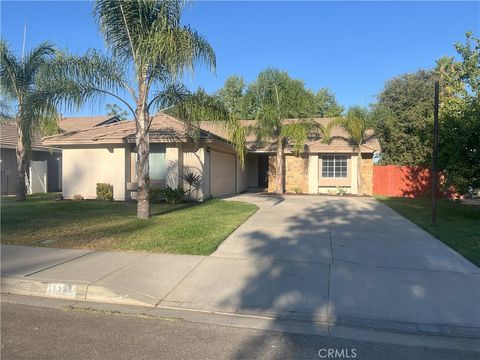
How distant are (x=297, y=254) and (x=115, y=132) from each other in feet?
44.6

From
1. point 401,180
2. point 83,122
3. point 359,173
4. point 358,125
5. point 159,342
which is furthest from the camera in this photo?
point 83,122

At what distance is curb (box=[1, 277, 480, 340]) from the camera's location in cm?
480

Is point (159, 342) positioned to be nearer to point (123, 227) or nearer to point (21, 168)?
point (123, 227)

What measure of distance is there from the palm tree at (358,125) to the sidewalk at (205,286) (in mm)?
15203

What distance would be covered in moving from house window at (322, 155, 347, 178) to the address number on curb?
1881 cm

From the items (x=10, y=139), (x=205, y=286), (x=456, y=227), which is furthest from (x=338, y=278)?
(x=10, y=139)

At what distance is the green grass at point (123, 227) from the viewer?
28.0 ft

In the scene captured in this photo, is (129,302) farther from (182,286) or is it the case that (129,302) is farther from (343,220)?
(343,220)

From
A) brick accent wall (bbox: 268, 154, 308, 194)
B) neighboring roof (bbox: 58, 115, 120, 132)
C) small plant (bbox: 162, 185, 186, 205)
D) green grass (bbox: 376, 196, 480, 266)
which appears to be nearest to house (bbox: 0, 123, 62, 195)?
neighboring roof (bbox: 58, 115, 120, 132)

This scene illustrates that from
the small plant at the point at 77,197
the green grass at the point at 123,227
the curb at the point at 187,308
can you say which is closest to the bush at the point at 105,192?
the small plant at the point at 77,197

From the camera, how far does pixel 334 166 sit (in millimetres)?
23109

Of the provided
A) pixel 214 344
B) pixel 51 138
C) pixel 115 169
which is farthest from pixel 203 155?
pixel 214 344

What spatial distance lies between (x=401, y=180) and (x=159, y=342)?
22277mm

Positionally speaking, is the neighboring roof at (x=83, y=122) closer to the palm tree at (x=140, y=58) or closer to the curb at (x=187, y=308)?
the palm tree at (x=140, y=58)
